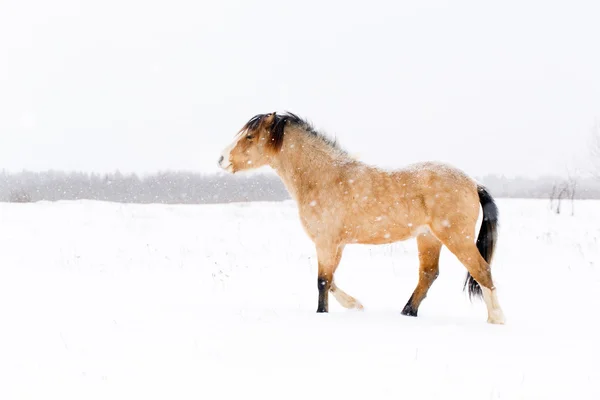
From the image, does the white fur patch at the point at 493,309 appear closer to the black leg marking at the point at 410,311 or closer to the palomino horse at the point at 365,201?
the palomino horse at the point at 365,201

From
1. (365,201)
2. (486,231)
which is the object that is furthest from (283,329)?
(486,231)

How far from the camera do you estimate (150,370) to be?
138 inches

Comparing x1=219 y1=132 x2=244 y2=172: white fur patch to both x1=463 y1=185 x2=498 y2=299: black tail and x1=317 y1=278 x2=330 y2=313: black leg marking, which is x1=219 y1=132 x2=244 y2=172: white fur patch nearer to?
x1=317 y1=278 x2=330 y2=313: black leg marking

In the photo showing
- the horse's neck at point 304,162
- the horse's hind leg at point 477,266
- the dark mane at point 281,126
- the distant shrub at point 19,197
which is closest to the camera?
the horse's hind leg at point 477,266

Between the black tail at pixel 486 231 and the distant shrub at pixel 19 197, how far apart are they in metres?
20.7

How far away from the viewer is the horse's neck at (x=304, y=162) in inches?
230

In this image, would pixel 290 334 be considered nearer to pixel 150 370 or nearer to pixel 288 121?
pixel 150 370

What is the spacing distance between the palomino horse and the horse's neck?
0.01 meters

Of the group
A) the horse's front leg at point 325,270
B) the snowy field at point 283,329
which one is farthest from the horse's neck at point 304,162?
the snowy field at point 283,329

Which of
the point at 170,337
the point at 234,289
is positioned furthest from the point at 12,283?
the point at 170,337

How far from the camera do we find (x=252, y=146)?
20.0ft

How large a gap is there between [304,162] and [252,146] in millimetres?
698

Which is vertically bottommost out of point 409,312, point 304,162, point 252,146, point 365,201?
point 409,312

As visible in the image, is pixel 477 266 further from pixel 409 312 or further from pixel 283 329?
pixel 283 329
